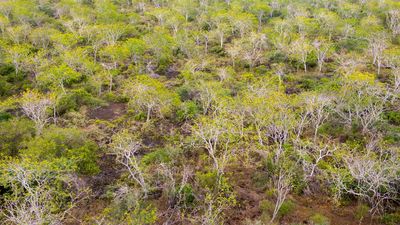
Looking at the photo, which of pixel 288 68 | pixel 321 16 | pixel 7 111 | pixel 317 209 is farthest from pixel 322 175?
pixel 321 16

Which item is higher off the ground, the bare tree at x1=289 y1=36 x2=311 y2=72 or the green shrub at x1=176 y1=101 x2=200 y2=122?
the bare tree at x1=289 y1=36 x2=311 y2=72

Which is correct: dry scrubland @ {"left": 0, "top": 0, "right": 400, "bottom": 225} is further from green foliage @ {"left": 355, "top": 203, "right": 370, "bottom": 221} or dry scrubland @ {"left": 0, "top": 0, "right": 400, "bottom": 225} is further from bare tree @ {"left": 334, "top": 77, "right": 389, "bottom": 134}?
bare tree @ {"left": 334, "top": 77, "right": 389, "bottom": 134}

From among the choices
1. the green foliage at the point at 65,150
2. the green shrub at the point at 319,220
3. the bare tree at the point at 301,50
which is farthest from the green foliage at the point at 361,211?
the bare tree at the point at 301,50

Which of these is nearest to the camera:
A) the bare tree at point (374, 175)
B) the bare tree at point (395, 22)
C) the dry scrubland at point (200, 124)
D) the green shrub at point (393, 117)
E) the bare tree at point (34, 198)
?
the bare tree at point (34, 198)

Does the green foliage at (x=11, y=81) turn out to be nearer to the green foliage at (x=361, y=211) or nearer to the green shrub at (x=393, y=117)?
the green foliage at (x=361, y=211)

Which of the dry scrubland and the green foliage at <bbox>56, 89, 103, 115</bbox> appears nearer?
the dry scrubland

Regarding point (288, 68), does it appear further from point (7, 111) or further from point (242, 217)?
point (7, 111)

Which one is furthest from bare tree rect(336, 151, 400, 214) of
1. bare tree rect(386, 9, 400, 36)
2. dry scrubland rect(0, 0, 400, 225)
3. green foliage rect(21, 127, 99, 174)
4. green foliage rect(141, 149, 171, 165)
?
bare tree rect(386, 9, 400, 36)

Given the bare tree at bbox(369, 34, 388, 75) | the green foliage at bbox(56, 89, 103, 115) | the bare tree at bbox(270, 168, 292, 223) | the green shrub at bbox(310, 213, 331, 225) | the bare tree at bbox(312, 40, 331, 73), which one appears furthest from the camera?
the bare tree at bbox(312, 40, 331, 73)

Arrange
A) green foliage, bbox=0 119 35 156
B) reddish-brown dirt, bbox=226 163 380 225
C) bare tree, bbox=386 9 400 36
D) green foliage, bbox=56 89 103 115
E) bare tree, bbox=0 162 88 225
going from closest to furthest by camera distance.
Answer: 1. bare tree, bbox=0 162 88 225
2. reddish-brown dirt, bbox=226 163 380 225
3. green foliage, bbox=0 119 35 156
4. green foliage, bbox=56 89 103 115
5. bare tree, bbox=386 9 400 36

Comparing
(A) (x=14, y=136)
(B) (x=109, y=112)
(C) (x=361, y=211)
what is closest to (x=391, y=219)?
(C) (x=361, y=211)
